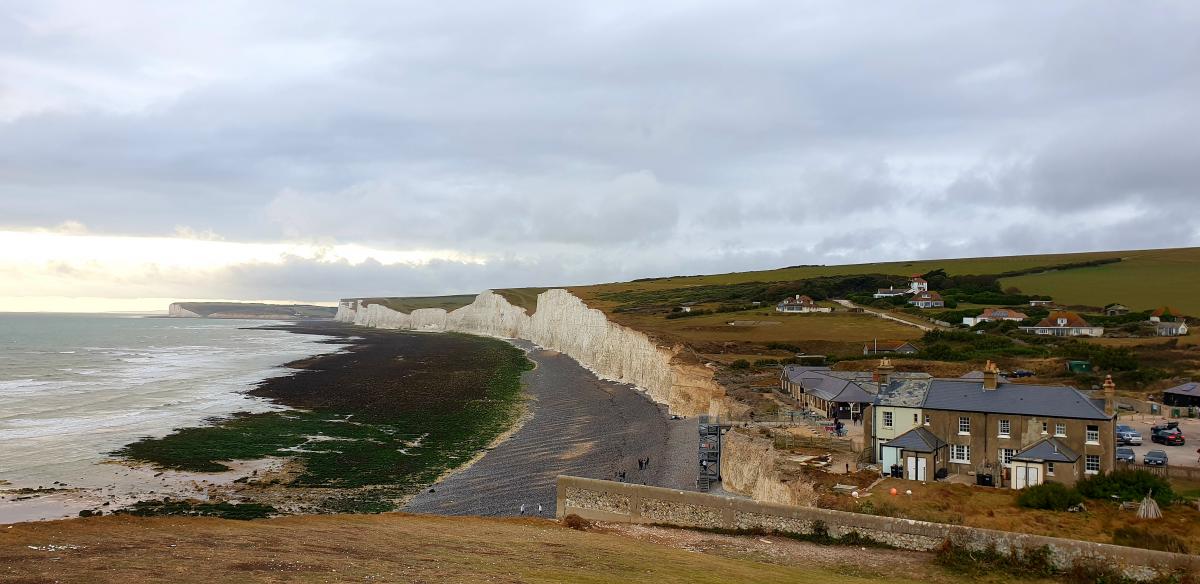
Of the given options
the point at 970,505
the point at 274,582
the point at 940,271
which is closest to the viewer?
the point at 274,582

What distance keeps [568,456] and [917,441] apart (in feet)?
60.0

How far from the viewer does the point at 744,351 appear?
237 ft

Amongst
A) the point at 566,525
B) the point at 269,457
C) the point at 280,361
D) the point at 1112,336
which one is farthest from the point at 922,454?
the point at 280,361

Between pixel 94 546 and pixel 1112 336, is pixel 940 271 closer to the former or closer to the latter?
pixel 1112 336

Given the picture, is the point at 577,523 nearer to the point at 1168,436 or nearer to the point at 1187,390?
the point at 1168,436

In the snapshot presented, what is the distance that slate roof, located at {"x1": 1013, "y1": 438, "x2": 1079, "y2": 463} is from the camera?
26.8 m

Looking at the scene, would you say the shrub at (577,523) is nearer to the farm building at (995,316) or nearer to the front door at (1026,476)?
the front door at (1026,476)

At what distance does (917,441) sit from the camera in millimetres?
29062

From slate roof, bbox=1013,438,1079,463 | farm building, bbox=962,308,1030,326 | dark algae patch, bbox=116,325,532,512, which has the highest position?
farm building, bbox=962,308,1030,326

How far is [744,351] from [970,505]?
48592mm

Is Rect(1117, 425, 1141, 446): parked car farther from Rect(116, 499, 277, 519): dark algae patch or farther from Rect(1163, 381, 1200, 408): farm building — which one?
Rect(116, 499, 277, 519): dark algae patch

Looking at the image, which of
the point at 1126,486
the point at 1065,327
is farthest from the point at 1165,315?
the point at 1126,486

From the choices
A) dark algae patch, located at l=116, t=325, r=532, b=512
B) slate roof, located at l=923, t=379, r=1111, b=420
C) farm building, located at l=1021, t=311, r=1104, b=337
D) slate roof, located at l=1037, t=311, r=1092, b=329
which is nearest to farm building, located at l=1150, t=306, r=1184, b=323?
farm building, located at l=1021, t=311, r=1104, b=337

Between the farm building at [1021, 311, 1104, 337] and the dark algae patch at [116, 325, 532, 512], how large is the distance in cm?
5256
